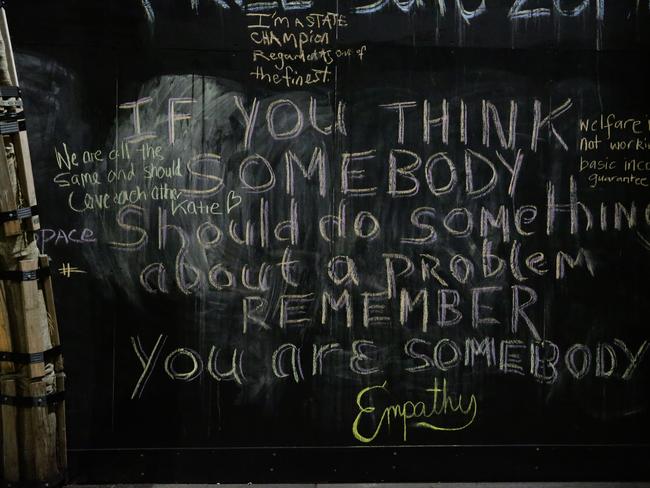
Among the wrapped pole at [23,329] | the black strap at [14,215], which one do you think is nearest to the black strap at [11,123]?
the wrapped pole at [23,329]

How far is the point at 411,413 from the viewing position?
5.91 meters

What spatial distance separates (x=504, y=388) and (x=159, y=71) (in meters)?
3.32

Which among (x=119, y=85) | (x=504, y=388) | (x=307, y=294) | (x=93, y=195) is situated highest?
(x=119, y=85)

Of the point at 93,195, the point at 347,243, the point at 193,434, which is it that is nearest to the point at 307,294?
the point at 347,243

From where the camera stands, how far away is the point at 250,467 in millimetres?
5871

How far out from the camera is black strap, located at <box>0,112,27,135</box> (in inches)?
186

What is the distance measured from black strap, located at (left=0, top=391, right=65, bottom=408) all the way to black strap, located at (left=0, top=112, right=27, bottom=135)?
5.19 feet

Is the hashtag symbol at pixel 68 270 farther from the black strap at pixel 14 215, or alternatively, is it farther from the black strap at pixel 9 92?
the black strap at pixel 9 92

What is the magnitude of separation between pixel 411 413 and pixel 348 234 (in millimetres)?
1361

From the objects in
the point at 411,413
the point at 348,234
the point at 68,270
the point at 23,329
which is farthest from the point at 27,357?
the point at 411,413

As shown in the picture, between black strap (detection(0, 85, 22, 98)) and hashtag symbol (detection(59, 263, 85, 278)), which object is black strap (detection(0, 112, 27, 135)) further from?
hashtag symbol (detection(59, 263, 85, 278))

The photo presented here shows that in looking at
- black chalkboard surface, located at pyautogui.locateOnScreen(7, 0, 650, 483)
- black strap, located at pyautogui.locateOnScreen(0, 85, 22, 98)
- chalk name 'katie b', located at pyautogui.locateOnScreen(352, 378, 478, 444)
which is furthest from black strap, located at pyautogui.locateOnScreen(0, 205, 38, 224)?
chalk name 'katie b', located at pyautogui.locateOnScreen(352, 378, 478, 444)

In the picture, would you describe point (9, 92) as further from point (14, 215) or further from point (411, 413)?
point (411, 413)

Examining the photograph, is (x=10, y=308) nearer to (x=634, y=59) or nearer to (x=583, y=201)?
(x=583, y=201)
